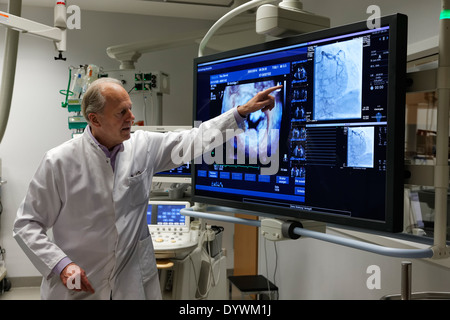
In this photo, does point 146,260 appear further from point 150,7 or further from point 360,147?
point 150,7

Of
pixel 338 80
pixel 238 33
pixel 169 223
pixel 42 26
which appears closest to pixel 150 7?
pixel 238 33

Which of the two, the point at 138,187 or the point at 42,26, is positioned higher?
the point at 42,26

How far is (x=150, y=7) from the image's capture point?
4.49 m

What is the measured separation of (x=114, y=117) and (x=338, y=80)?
87 centimetres

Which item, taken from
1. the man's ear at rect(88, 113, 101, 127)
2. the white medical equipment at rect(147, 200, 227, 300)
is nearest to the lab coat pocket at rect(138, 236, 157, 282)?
the man's ear at rect(88, 113, 101, 127)

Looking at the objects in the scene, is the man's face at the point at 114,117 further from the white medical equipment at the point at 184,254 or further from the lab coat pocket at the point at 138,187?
the white medical equipment at the point at 184,254

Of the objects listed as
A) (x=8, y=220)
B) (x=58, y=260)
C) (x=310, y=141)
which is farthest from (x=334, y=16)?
(x=8, y=220)

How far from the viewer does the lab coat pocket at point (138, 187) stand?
68.9 inches

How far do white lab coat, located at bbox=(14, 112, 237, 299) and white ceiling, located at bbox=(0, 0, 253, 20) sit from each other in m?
3.01

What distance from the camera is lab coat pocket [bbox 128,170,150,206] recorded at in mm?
1751

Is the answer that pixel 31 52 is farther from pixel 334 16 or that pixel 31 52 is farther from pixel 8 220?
pixel 334 16

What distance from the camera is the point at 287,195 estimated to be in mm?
1420

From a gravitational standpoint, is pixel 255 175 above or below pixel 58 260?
above

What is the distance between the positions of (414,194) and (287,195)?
1064 millimetres
